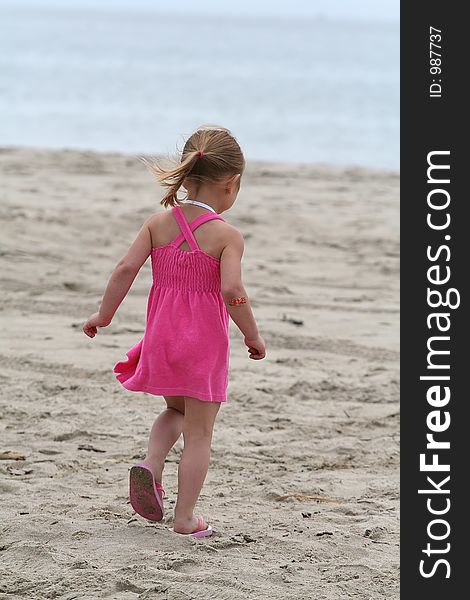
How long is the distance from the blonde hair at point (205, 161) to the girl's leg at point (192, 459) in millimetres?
712

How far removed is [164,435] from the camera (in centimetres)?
356

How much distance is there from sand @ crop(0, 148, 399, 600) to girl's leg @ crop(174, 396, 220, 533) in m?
0.09

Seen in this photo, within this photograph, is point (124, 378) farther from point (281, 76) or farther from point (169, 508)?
point (281, 76)

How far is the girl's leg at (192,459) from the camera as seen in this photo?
11.3 feet

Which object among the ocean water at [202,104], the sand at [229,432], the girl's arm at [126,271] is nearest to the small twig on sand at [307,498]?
the sand at [229,432]

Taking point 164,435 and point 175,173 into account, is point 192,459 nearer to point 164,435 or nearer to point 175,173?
point 164,435

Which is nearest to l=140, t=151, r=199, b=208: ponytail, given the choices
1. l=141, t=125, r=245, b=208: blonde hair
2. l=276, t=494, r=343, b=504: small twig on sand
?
l=141, t=125, r=245, b=208: blonde hair

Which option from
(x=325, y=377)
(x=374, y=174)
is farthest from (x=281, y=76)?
(x=325, y=377)

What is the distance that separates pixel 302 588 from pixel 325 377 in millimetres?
2427

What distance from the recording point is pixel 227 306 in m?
3.37

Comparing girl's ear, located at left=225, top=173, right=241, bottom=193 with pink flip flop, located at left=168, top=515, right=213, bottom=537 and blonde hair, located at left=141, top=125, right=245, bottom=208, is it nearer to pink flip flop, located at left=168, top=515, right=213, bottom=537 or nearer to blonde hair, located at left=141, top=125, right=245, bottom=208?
blonde hair, located at left=141, top=125, right=245, bottom=208

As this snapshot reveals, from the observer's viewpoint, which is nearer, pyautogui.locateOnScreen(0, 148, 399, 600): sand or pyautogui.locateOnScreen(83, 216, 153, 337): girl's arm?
pyautogui.locateOnScreen(0, 148, 399, 600): sand

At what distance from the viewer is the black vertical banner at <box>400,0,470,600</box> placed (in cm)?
326

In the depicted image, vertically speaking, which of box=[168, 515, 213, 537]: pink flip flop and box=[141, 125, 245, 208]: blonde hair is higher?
box=[141, 125, 245, 208]: blonde hair
